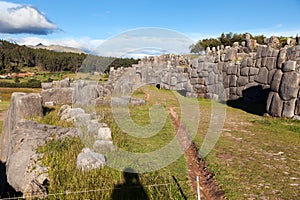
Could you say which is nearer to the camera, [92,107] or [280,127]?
[280,127]

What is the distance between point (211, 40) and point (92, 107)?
45464mm

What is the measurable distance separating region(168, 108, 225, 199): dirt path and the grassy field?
13cm

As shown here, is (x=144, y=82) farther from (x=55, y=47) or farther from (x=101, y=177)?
(x=55, y=47)

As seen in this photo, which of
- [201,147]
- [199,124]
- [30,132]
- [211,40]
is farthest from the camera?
[211,40]

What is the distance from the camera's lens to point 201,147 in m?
7.73

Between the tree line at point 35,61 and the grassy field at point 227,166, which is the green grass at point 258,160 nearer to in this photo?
the grassy field at point 227,166

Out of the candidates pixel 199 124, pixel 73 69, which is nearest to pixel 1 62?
pixel 73 69

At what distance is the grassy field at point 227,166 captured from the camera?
5.28 m

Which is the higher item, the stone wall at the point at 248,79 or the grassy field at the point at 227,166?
the stone wall at the point at 248,79

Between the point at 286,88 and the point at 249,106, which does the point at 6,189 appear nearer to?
the point at 286,88

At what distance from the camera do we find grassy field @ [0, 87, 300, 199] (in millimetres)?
5281

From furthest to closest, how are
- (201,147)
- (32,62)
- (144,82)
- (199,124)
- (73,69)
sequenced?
(32,62)
(73,69)
(144,82)
(199,124)
(201,147)

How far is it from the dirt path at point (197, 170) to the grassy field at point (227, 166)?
128mm

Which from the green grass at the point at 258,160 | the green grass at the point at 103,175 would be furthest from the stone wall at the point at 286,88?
the green grass at the point at 103,175
